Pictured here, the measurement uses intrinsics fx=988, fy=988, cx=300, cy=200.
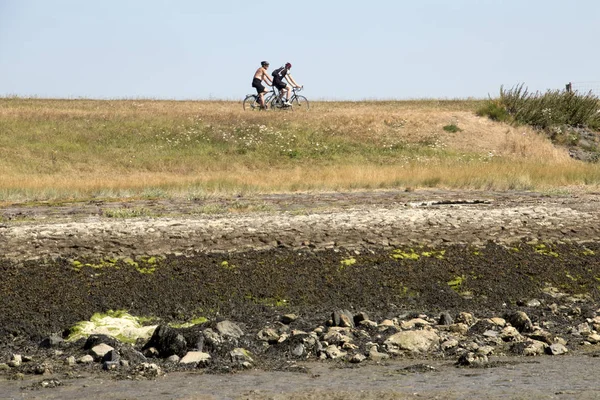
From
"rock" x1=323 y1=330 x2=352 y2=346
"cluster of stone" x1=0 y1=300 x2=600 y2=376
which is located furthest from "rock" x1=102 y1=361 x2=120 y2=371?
"rock" x1=323 y1=330 x2=352 y2=346

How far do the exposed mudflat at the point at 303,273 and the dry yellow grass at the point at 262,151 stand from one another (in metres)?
8.24

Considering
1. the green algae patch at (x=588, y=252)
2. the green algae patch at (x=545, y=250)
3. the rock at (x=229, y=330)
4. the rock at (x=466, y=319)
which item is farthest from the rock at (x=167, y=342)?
the green algae patch at (x=588, y=252)

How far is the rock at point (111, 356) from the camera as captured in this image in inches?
366

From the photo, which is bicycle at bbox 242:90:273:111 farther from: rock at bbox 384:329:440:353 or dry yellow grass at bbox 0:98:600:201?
rock at bbox 384:329:440:353

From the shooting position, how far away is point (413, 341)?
10086mm

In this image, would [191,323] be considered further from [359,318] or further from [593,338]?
[593,338]

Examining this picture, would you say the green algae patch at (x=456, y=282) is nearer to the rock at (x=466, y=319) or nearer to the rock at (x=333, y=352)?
the rock at (x=466, y=319)

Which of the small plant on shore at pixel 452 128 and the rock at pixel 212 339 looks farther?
the small plant on shore at pixel 452 128

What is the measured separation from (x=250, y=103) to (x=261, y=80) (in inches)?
208

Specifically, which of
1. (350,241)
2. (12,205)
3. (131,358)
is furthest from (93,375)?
(12,205)

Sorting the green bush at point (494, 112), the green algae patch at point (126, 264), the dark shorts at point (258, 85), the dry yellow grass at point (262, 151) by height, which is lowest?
the dry yellow grass at point (262, 151)

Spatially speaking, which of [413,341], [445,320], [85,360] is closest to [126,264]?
[85,360]

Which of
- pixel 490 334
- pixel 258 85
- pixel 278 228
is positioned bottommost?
pixel 490 334

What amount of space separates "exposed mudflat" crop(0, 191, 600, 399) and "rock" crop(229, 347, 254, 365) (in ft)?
0.49
